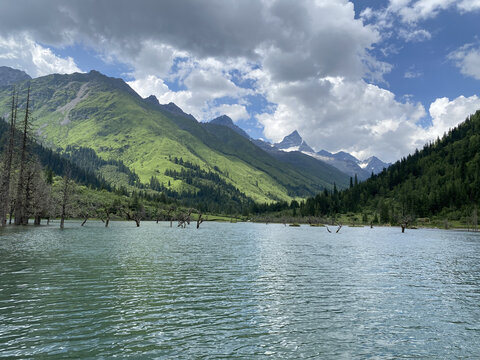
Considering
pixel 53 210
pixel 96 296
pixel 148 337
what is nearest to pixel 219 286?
pixel 96 296

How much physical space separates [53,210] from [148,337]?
140450mm

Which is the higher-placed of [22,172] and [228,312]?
[22,172]

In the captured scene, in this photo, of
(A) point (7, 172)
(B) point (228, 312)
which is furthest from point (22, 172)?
(B) point (228, 312)

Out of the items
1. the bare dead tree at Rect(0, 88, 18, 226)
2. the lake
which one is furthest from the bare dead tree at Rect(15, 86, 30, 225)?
the lake

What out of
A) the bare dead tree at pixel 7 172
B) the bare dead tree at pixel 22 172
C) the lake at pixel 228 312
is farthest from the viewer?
the bare dead tree at pixel 22 172

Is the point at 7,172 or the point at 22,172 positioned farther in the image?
the point at 22,172

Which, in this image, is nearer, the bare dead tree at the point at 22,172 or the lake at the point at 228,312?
the lake at the point at 228,312

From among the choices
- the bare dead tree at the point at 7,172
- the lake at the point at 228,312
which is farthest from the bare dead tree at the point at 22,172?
the lake at the point at 228,312

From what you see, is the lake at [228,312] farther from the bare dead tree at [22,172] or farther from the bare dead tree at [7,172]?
the bare dead tree at [22,172]

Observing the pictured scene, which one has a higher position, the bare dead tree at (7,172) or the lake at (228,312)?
the bare dead tree at (7,172)

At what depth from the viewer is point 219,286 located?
2897 centimetres

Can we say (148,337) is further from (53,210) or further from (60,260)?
(53,210)

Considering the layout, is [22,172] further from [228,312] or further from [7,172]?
[228,312]

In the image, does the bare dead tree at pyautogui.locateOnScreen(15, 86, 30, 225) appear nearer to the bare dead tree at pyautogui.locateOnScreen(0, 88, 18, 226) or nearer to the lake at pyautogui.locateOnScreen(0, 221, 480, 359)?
the bare dead tree at pyautogui.locateOnScreen(0, 88, 18, 226)
